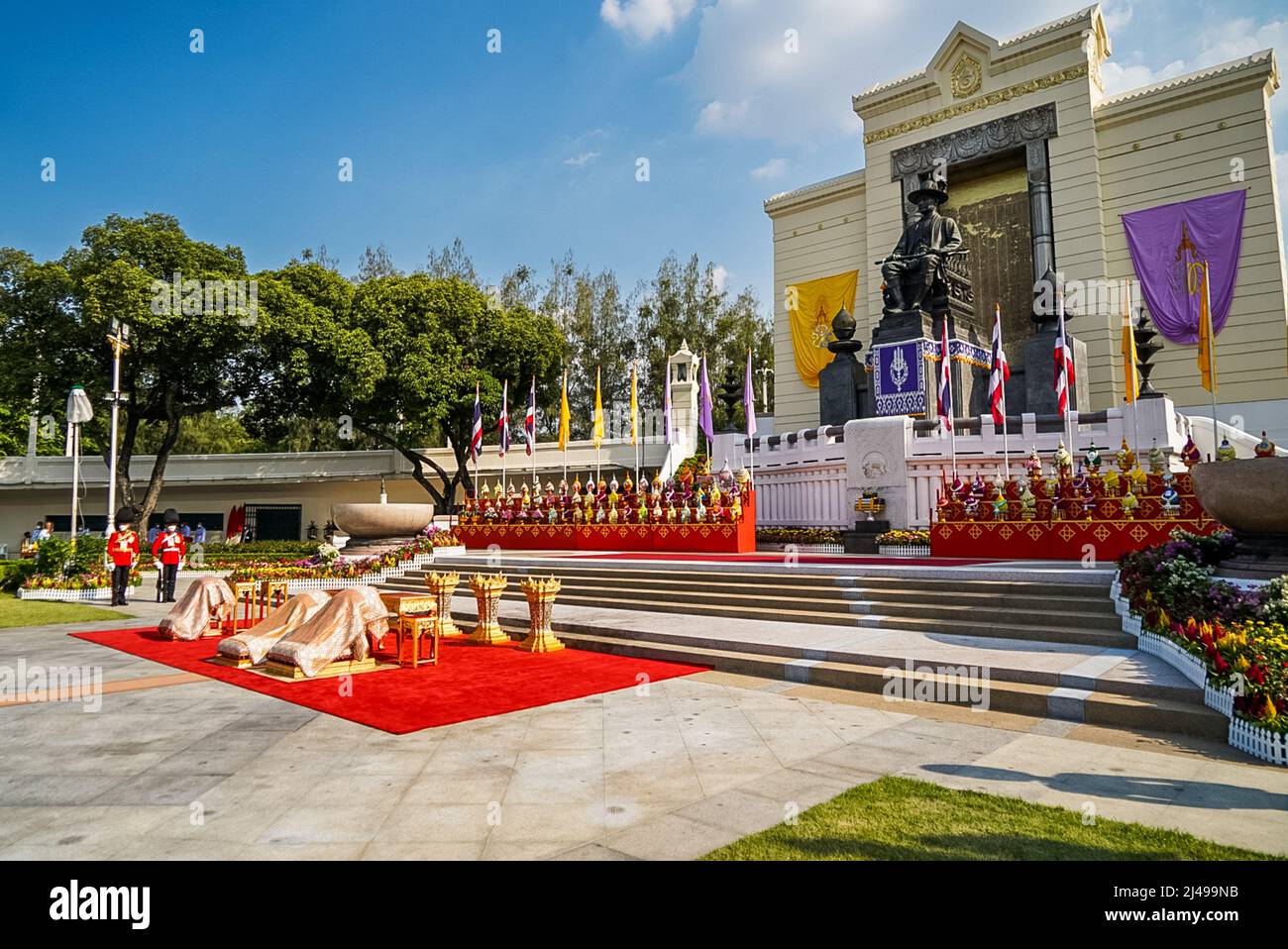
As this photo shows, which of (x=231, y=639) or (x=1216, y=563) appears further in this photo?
(x=231, y=639)

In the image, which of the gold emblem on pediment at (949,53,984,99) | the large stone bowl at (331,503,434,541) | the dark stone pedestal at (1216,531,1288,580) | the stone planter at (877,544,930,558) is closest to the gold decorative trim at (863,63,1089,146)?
the gold emblem on pediment at (949,53,984,99)

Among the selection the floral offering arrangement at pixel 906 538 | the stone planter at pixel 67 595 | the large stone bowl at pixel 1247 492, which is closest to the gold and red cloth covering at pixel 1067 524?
the floral offering arrangement at pixel 906 538

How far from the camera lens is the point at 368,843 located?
3646mm

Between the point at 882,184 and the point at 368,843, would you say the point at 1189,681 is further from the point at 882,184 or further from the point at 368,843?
the point at 882,184

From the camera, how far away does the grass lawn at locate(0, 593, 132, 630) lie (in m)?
13.3

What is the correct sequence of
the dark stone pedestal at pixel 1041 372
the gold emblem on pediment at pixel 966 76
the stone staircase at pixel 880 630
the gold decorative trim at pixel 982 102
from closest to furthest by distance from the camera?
the stone staircase at pixel 880 630 < the dark stone pedestal at pixel 1041 372 < the gold decorative trim at pixel 982 102 < the gold emblem on pediment at pixel 966 76

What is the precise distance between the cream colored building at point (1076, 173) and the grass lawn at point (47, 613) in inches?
991

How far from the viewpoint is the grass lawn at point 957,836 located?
343 centimetres

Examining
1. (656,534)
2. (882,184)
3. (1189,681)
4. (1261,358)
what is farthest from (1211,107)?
(1189,681)

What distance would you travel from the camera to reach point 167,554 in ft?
49.4

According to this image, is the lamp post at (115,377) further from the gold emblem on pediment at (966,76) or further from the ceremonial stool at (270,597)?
the gold emblem on pediment at (966,76)

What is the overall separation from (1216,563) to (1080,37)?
26.6 m
